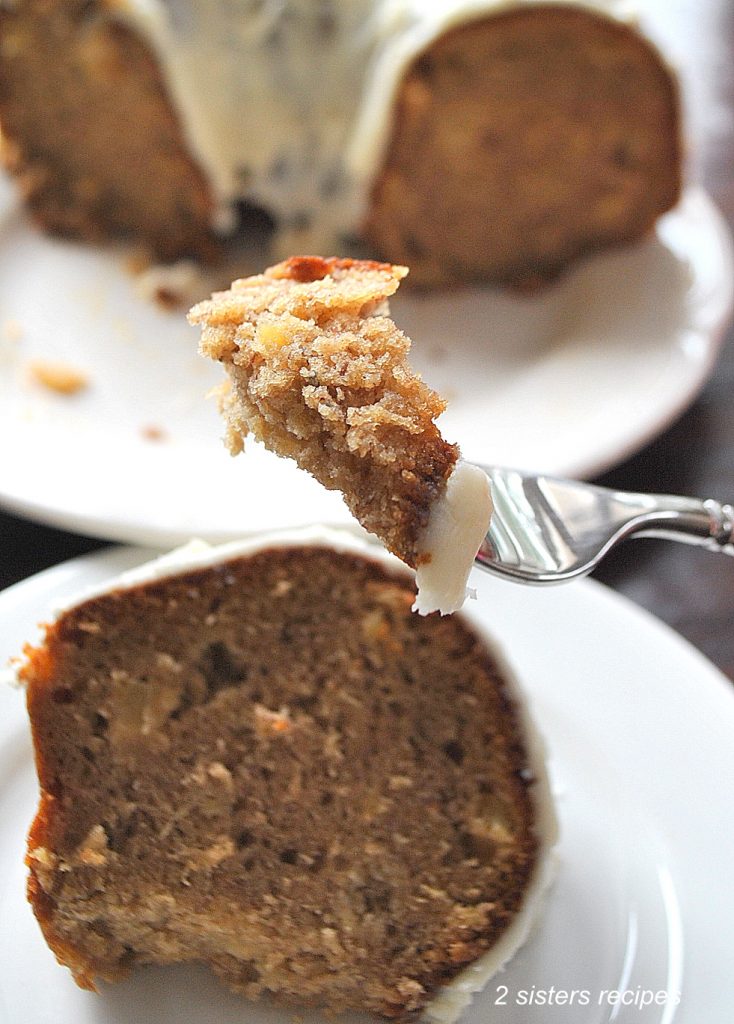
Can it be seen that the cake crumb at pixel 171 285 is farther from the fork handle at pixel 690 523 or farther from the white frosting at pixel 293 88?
the fork handle at pixel 690 523

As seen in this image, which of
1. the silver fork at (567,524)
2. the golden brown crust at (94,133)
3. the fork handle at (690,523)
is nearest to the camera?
the silver fork at (567,524)

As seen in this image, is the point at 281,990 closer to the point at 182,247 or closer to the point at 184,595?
the point at 184,595

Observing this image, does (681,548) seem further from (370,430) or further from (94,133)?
(94,133)

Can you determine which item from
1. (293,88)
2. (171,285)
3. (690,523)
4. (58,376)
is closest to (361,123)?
(293,88)

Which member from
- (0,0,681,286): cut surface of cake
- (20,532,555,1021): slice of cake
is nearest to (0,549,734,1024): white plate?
(20,532,555,1021): slice of cake

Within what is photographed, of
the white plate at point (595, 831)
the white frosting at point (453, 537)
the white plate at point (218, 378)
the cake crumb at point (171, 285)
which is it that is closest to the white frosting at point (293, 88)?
the cake crumb at point (171, 285)

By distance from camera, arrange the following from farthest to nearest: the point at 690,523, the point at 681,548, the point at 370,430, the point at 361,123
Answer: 1. the point at 361,123
2. the point at 681,548
3. the point at 690,523
4. the point at 370,430
